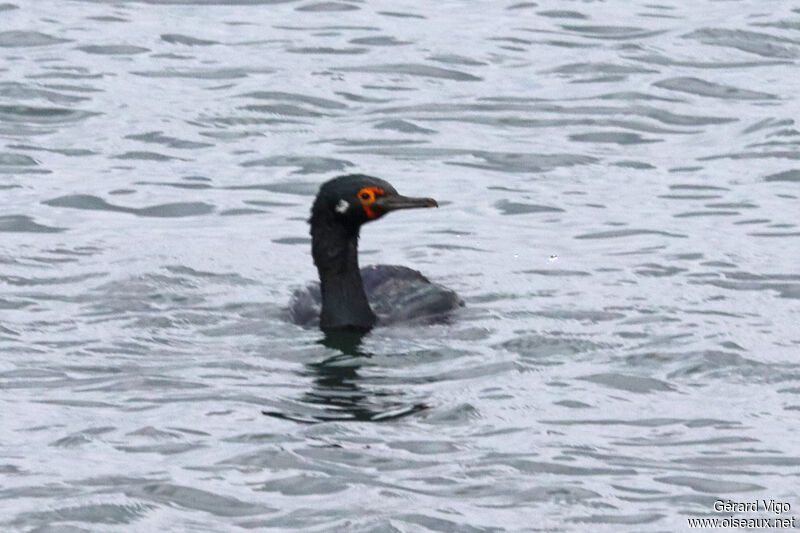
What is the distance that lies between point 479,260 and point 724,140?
464cm

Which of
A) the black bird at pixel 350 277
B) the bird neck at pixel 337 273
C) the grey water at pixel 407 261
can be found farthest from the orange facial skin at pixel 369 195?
the grey water at pixel 407 261

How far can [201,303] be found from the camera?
1524 cm

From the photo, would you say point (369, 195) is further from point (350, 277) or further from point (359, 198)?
point (350, 277)

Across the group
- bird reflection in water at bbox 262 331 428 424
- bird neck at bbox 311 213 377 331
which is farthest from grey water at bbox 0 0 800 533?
bird neck at bbox 311 213 377 331

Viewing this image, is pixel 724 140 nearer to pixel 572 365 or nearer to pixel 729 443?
pixel 572 365

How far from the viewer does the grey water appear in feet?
37.1

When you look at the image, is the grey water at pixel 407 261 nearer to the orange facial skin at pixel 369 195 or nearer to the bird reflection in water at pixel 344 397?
the bird reflection in water at pixel 344 397

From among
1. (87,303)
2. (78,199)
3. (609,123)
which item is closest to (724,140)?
(609,123)

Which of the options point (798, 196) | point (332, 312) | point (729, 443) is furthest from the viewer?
point (798, 196)

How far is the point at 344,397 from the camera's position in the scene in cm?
1302

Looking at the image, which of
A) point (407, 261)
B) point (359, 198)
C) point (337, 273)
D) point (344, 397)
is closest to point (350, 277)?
point (337, 273)

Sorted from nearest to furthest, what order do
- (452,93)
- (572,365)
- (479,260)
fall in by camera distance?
1. (572,365)
2. (479,260)
3. (452,93)

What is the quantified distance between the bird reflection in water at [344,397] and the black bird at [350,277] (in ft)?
1.33

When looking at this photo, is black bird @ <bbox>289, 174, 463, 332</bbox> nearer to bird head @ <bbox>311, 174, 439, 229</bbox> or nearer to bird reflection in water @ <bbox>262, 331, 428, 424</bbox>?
bird head @ <bbox>311, 174, 439, 229</bbox>
